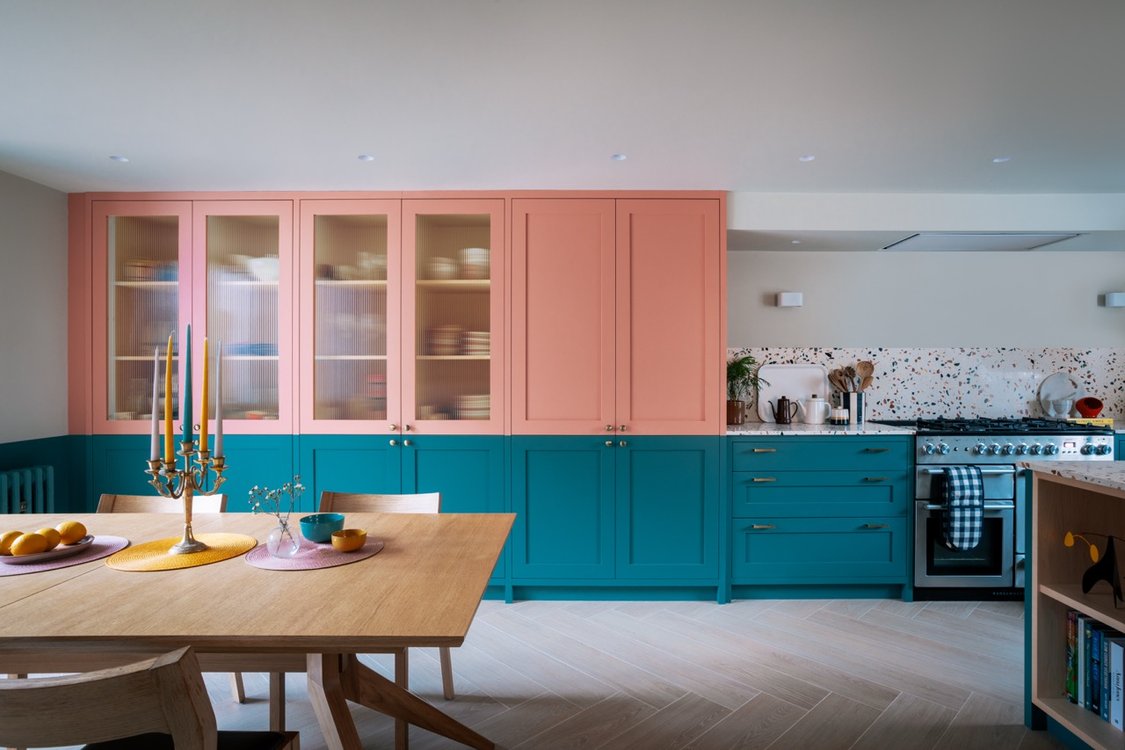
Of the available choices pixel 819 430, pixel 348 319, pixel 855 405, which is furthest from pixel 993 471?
pixel 348 319

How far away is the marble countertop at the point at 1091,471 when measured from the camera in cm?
171

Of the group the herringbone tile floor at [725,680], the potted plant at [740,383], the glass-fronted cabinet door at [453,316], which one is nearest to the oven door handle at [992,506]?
the herringbone tile floor at [725,680]

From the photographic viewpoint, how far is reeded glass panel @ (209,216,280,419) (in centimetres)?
334

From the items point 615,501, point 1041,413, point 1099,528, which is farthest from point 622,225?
point 1041,413

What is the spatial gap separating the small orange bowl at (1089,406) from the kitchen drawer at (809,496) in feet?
5.23

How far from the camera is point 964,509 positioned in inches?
126

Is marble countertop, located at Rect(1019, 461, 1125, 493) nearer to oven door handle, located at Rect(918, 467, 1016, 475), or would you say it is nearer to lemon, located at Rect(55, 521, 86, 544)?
oven door handle, located at Rect(918, 467, 1016, 475)

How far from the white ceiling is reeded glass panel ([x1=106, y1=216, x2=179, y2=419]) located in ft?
0.80

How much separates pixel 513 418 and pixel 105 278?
92.1 inches

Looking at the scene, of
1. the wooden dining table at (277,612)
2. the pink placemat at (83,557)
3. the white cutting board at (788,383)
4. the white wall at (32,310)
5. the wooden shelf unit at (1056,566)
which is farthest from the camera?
the white cutting board at (788,383)

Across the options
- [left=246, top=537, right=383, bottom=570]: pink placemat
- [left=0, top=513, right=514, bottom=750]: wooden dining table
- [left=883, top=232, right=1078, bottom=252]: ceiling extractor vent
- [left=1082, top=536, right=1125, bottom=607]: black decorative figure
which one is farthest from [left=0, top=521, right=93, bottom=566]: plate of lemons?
[left=883, top=232, right=1078, bottom=252]: ceiling extractor vent

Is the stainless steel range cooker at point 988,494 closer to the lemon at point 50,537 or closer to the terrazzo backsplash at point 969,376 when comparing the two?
the terrazzo backsplash at point 969,376

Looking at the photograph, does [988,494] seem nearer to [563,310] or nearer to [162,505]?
[563,310]

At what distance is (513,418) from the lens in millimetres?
3320
